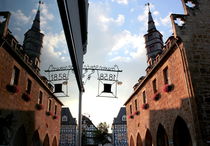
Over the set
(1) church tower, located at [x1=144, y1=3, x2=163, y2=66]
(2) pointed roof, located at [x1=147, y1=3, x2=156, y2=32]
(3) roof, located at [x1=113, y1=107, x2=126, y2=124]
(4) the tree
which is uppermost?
(2) pointed roof, located at [x1=147, y1=3, x2=156, y2=32]

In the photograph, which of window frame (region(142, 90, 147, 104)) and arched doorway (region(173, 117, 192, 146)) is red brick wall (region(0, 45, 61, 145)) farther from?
window frame (region(142, 90, 147, 104))

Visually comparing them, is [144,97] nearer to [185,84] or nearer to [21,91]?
[185,84]

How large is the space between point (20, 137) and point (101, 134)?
1591 inches

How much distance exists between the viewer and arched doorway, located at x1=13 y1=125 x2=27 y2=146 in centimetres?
86

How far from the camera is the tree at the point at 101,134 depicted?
39.0 m

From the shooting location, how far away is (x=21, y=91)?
97 cm

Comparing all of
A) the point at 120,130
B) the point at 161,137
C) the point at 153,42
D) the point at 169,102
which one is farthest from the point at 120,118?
the point at 169,102

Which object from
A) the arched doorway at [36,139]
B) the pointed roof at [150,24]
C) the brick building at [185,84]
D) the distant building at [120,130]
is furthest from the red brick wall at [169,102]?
the distant building at [120,130]

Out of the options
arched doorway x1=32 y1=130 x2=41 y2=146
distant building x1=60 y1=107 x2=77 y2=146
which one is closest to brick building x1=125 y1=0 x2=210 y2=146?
distant building x1=60 y1=107 x2=77 y2=146

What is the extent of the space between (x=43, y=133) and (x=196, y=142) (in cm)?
854

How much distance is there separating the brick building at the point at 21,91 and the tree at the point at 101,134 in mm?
39869

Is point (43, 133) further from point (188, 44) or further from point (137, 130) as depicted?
point (137, 130)

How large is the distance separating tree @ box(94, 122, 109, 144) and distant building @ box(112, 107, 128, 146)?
192cm

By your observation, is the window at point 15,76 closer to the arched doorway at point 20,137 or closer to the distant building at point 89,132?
the arched doorway at point 20,137
